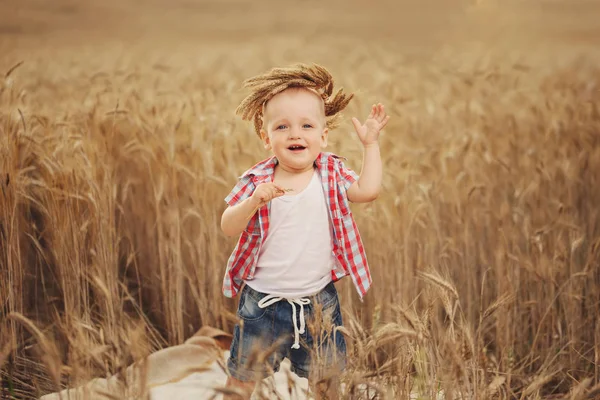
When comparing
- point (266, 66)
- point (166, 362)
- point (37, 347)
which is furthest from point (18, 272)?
point (266, 66)

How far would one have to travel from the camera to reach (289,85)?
1.79 meters

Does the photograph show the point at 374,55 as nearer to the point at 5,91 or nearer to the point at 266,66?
the point at 266,66

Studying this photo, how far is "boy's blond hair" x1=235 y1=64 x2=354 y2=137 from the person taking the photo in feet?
5.82

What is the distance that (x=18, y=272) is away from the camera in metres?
2.54

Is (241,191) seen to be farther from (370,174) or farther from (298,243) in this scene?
(370,174)

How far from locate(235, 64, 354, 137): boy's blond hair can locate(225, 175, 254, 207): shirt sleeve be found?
7.4 inches

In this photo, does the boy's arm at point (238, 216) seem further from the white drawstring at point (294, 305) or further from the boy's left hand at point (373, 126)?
the boy's left hand at point (373, 126)

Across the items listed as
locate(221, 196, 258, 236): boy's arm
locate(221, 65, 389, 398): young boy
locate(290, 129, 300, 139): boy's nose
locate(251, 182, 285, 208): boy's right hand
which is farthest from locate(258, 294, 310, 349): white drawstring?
locate(290, 129, 300, 139): boy's nose

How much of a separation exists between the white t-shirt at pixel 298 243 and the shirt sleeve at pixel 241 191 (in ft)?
0.27

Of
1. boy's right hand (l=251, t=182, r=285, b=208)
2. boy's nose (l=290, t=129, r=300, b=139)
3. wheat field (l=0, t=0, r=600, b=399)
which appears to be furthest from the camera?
wheat field (l=0, t=0, r=600, b=399)

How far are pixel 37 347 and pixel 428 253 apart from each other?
1688 mm

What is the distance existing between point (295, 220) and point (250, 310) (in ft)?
0.94

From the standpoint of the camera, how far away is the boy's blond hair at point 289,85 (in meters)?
1.77

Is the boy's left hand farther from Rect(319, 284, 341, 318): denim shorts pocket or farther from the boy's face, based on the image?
Rect(319, 284, 341, 318): denim shorts pocket
